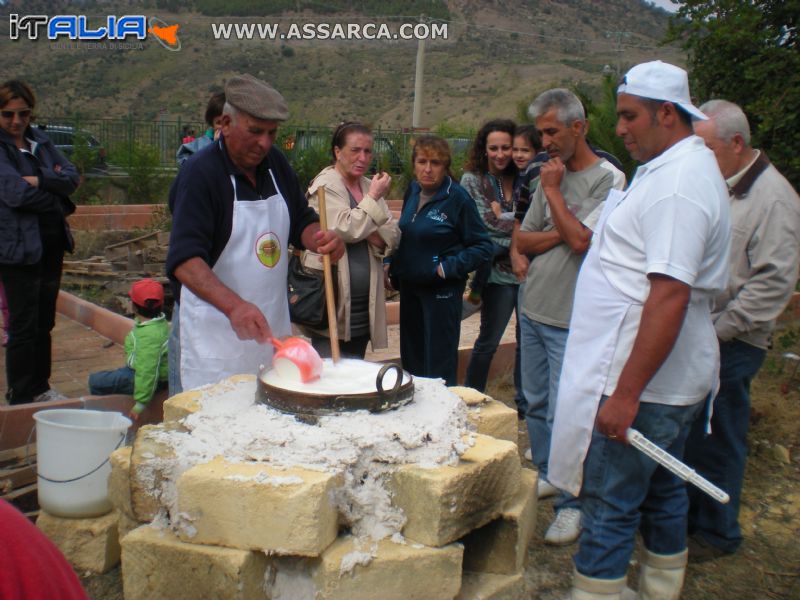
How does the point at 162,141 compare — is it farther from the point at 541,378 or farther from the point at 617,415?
the point at 617,415

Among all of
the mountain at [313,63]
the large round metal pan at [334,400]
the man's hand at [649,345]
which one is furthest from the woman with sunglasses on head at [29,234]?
the mountain at [313,63]

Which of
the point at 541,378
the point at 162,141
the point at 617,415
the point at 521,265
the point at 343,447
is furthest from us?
the point at 162,141

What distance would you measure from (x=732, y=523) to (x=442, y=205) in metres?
2.19

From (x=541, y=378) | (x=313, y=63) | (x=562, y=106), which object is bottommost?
(x=541, y=378)

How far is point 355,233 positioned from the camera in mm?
4129

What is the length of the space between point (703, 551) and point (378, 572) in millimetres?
1827

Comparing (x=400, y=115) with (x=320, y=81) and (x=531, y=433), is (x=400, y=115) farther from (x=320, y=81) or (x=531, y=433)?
(x=531, y=433)

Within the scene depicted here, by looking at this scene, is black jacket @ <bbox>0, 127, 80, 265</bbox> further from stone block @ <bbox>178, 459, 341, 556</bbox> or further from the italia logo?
the italia logo

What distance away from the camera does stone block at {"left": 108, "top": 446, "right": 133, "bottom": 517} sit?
9.43ft

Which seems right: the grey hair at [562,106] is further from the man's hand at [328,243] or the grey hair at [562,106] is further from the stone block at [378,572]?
the stone block at [378,572]

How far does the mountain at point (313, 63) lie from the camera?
45844 mm

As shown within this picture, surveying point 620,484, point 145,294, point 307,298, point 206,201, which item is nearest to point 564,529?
point 620,484

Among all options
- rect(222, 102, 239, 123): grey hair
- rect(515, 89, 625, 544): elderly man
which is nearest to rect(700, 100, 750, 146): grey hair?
rect(515, 89, 625, 544): elderly man

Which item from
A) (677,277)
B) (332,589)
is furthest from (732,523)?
(332,589)
